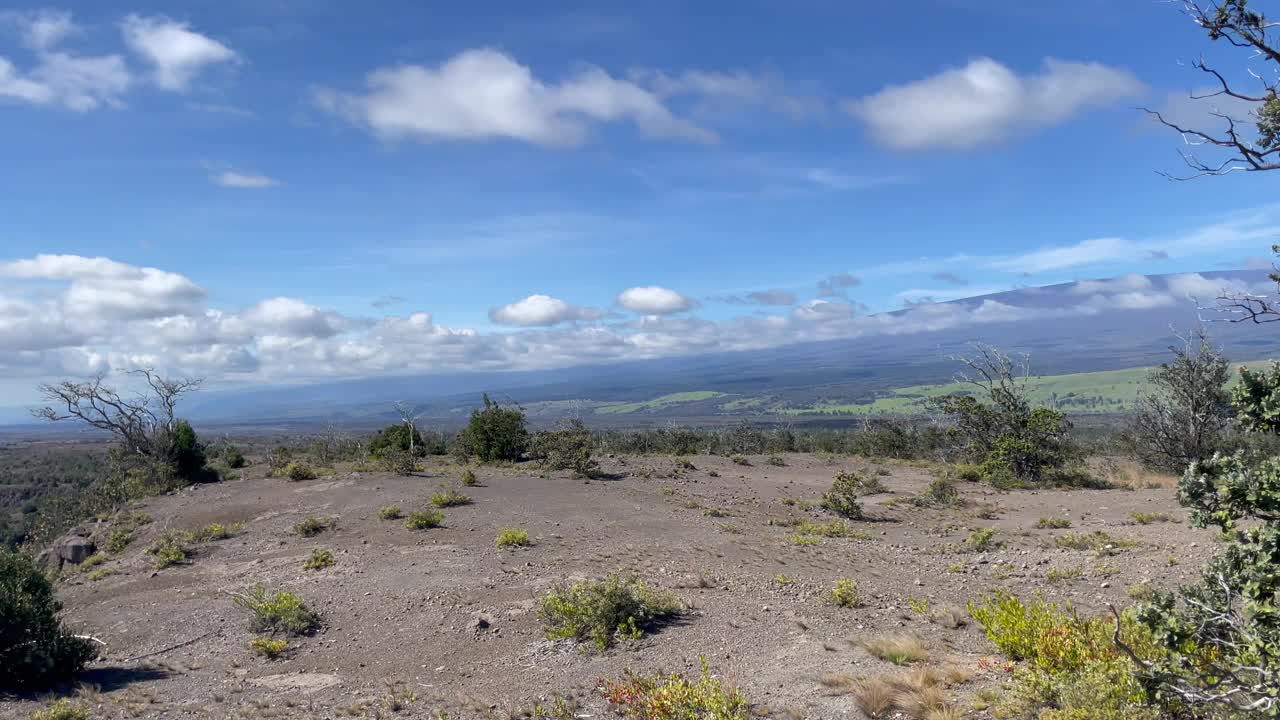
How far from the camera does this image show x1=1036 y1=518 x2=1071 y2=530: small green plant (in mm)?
13969

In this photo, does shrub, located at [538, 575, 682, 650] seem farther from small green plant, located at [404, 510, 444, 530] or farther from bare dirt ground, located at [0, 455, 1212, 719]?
small green plant, located at [404, 510, 444, 530]

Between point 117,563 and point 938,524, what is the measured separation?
18269 mm

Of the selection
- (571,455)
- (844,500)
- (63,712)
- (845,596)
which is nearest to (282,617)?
(63,712)

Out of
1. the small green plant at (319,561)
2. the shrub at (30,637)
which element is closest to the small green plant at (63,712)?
the shrub at (30,637)

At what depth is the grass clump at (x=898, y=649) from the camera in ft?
22.1

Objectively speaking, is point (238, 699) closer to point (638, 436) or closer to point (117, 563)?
point (117, 563)

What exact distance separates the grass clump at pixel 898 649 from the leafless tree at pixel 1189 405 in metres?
17.1

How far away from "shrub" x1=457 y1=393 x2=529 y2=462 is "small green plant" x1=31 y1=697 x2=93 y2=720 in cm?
2256

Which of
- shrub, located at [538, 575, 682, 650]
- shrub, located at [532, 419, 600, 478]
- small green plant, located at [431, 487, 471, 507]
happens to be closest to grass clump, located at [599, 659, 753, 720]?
shrub, located at [538, 575, 682, 650]

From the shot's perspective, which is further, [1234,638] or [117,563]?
[117,563]

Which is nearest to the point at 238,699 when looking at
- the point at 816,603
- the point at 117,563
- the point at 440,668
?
the point at 440,668

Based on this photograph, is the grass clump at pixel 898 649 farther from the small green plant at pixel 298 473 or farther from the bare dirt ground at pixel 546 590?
the small green plant at pixel 298 473

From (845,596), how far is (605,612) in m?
3.08

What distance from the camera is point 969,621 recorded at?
789 cm
